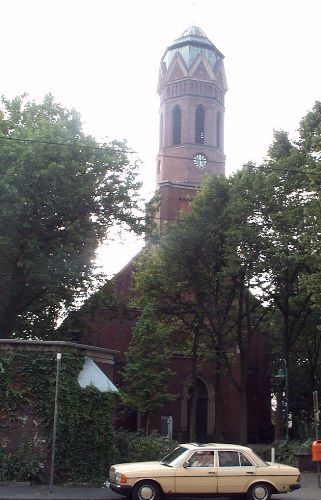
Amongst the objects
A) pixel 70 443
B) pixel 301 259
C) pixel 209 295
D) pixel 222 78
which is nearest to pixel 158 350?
pixel 209 295

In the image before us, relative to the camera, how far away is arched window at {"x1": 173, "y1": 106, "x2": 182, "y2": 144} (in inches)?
1895

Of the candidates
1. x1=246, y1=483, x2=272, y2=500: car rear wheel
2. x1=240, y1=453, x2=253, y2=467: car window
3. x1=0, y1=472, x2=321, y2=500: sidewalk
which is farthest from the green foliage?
x1=246, y1=483, x2=272, y2=500: car rear wheel

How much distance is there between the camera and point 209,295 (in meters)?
31.7

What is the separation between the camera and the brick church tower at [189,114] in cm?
4669

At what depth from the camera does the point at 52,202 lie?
2373 centimetres

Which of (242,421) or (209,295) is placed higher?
(209,295)

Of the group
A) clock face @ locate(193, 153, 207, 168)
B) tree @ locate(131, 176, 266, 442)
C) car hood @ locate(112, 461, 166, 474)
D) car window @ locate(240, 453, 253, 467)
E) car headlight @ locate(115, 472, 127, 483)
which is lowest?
car headlight @ locate(115, 472, 127, 483)

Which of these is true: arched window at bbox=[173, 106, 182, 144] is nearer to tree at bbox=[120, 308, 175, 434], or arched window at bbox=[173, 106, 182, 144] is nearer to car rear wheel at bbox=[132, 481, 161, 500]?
tree at bbox=[120, 308, 175, 434]

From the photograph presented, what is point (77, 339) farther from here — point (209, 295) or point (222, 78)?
point (222, 78)

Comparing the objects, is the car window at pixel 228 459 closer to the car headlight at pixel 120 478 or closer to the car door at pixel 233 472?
the car door at pixel 233 472

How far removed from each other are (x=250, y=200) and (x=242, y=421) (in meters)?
10.5

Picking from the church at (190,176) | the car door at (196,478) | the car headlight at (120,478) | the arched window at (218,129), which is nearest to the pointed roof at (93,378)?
the car headlight at (120,478)

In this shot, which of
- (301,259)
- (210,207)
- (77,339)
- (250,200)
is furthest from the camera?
(77,339)

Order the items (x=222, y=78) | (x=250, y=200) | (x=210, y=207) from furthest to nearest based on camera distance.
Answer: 1. (x=222, y=78)
2. (x=210, y=207)
3. (x=250, y=200)
